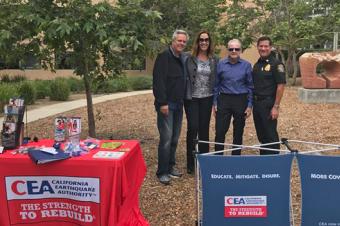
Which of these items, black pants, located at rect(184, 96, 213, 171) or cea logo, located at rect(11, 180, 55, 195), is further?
black pants, located at rect(184, 96, 213, 171)

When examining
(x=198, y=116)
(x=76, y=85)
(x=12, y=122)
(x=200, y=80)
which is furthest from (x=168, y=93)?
(x=76, y=85)

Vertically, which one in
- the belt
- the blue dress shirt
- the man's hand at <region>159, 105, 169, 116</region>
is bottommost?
the man's hand at <region>159, 105, 169, 116</region>

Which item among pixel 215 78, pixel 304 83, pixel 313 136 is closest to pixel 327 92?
Answer: pixel 304 83

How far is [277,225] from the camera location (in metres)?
3.59

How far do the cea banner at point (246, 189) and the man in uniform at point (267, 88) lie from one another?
1.89m

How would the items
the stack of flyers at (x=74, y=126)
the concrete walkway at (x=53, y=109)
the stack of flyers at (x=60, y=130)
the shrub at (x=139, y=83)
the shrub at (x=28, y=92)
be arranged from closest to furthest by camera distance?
1. the stack of flyers at (x=74, y=126)
2. the stack of flyers at (x=60, y=130)
3. the concrete walkway at (x=53, y=109)
4. the shrub at (x=28, y=92)
5. the shrub at (x=139, y=83)

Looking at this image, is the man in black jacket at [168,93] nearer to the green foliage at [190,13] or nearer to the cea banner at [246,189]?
the cea banner at [246,189]

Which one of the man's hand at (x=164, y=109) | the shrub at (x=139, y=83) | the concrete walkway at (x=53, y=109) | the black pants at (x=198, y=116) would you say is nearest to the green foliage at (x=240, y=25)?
the shrub at (x=139, y=83)

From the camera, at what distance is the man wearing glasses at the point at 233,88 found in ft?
18.1

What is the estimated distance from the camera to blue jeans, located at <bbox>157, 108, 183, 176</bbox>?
5.51 metres

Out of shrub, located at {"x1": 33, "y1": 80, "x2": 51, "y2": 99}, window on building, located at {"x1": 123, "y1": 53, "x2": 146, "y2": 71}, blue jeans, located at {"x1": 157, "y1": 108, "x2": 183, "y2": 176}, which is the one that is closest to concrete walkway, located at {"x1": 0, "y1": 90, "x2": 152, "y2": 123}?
shrub, located at {"x1": 33, "y1": 80, "x2": 51, "y2": 99}

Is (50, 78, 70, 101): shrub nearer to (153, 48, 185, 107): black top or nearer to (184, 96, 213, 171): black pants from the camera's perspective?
(184, 96, 213, 171): black pants

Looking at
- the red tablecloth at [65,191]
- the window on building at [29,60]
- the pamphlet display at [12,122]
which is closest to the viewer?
the red tablecloth at [65,191]

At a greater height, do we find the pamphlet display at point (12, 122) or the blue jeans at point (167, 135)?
Answer: the pamphlet display at point (12, 122)
